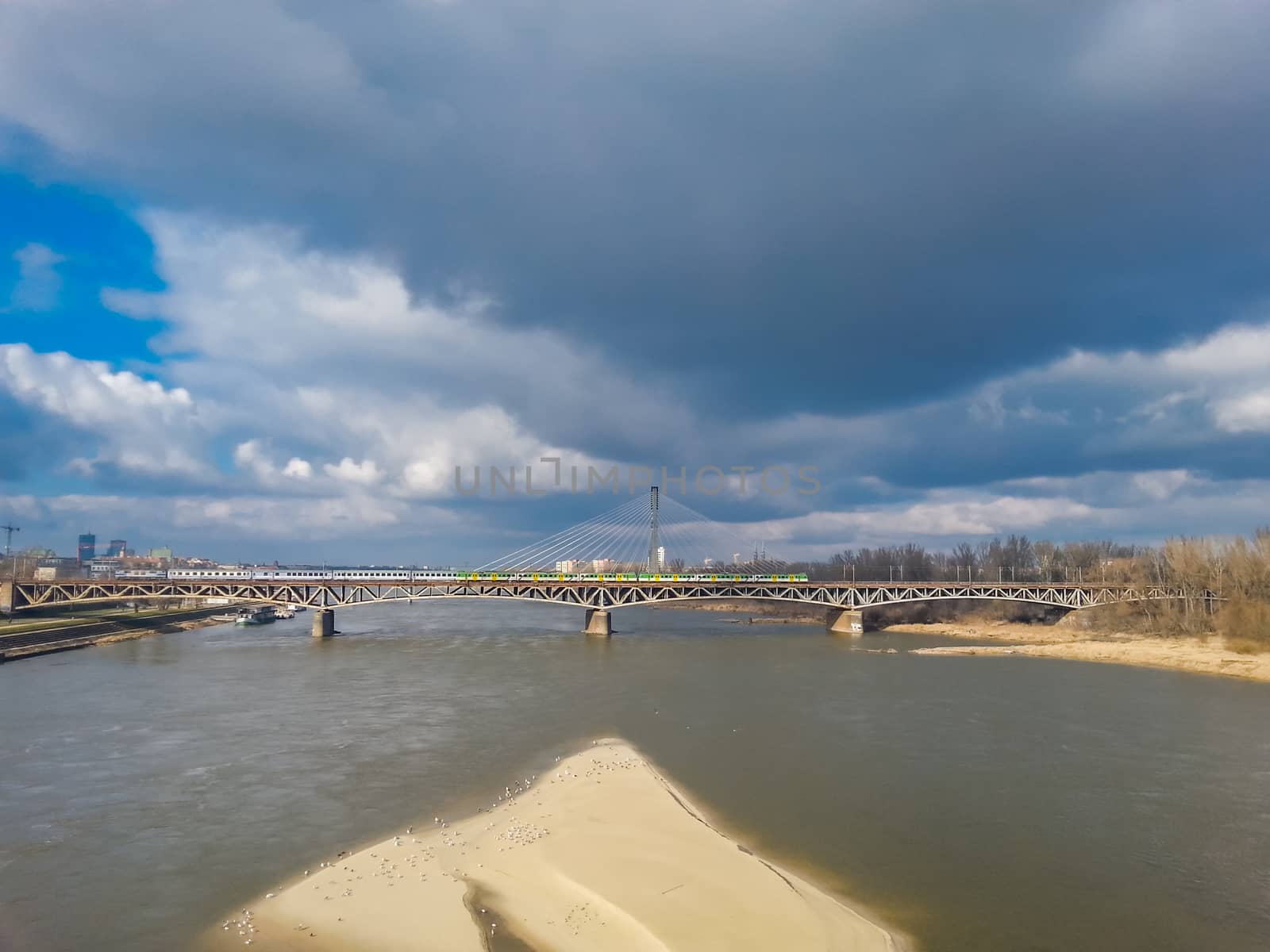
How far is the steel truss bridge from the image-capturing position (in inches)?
2825

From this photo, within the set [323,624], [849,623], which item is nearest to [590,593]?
[323,624]

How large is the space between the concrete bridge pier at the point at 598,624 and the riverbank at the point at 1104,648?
3054 centimetres

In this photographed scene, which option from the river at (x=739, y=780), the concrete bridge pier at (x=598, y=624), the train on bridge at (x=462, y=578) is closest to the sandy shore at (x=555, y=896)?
the river at (x=739, y=780)

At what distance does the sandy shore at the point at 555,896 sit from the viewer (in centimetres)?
1185

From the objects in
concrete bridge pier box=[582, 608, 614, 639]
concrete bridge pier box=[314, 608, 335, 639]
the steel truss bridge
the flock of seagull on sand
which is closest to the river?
the flock of seagull on sand

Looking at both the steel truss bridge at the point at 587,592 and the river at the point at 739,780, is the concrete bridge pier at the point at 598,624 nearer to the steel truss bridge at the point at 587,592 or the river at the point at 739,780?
the steel truss bridge at the point at 587,592

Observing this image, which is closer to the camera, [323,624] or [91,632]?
[91,632]

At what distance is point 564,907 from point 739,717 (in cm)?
2155

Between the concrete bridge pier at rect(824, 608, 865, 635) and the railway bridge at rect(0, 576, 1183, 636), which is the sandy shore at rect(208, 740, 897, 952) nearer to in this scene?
the railway bridge at rect(0, 576, 1183, 636)

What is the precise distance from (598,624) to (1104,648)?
46.5 m

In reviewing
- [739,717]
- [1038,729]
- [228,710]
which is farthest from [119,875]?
[1038,729]

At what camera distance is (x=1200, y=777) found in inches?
919

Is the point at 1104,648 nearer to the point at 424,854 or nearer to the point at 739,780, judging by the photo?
the point at 739,780

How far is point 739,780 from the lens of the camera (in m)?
22.8
